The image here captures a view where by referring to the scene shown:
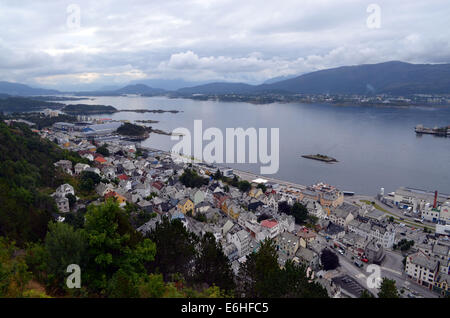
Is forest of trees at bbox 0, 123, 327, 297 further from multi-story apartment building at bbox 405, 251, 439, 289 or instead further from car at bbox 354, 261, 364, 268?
multi-story apartment building at bbox 405, 251, 439, 289

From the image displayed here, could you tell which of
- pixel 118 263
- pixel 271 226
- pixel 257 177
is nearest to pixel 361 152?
pixel 257 177

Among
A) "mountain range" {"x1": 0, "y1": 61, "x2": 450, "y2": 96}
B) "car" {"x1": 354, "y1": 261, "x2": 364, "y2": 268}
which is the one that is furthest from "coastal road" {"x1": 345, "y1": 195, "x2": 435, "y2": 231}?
"mountain range" {"x1": 0, "y1": 61, "x2": 450, "y2": 96}

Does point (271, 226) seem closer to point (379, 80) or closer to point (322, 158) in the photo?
point (322, 158)

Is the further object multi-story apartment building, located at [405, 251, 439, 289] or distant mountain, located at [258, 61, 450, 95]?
distant mountain, located at [258, 61, 450, 95]

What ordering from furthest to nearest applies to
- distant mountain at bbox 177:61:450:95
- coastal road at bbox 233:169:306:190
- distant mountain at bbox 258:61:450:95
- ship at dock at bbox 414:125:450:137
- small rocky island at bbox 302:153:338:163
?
1. distant mountain at bbox 177:61:450:95
2. distant mountain at bbox 258:61:450:95
3. ship at dock at bbox 414:125:450:137
4. small rocky island at bbox 302:153:338:163
5. coastal road at bbox 233:169:306:190

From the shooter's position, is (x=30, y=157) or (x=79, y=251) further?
(x=30, y=157)
